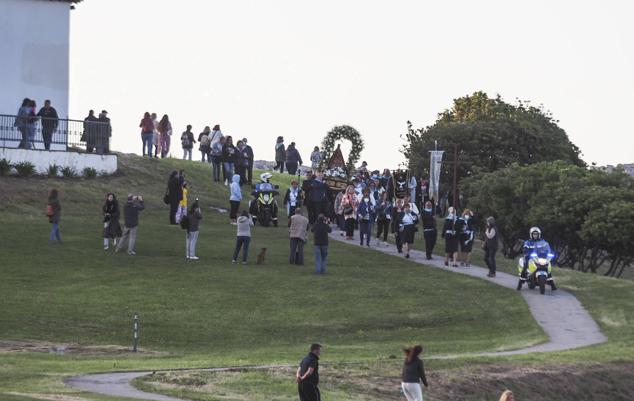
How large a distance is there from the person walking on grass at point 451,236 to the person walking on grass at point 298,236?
14.3 feet

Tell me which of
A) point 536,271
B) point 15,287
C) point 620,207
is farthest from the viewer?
point 620,207

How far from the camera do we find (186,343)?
36750 mm

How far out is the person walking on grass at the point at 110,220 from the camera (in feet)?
159

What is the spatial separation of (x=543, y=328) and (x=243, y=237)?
444 inches

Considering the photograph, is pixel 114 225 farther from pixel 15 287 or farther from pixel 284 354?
pixel 284 354

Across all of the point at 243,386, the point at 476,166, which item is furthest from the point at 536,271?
the point at 476,166

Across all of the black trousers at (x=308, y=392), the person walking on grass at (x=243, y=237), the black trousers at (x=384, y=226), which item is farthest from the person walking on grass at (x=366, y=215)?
the black trousers at (x=308, y=392)

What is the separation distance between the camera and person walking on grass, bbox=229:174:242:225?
186ft

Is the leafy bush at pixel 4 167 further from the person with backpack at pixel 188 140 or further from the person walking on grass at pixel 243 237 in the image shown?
the person with backpack at pixel 188 140

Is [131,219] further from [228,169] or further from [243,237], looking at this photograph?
[228,169]

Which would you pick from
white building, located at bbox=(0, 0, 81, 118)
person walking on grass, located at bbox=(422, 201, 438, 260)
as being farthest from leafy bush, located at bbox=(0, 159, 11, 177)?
person walking on grass, located at bbox=(422, 201, 438, 260)

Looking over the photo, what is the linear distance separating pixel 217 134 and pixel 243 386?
40.2 meters

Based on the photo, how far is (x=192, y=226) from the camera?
47188mm

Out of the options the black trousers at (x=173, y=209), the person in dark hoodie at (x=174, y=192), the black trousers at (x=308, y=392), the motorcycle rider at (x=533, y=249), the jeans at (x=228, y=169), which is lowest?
the black trousers at (x=308, y=392)
